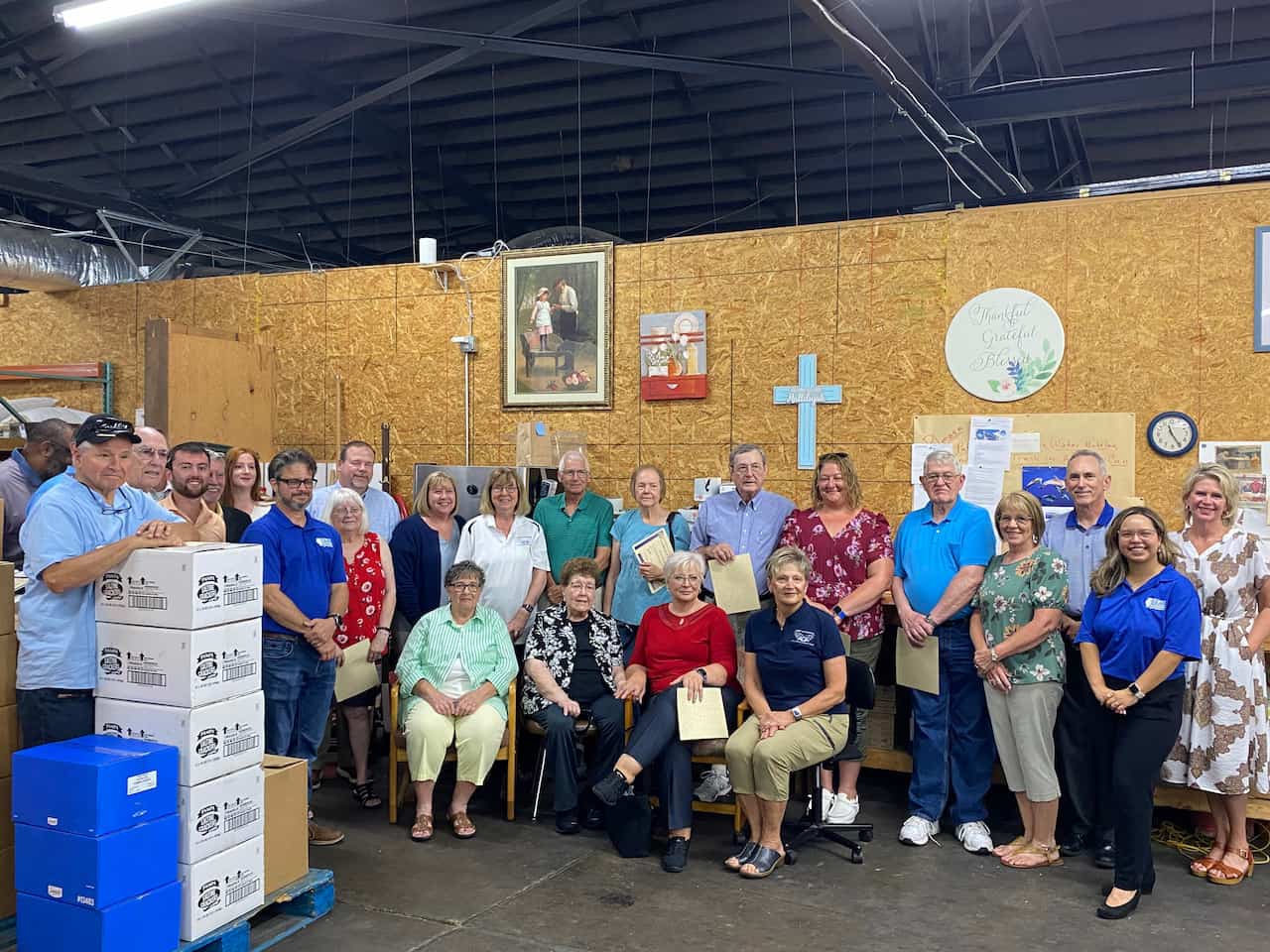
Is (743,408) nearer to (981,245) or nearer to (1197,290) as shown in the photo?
(981,245)

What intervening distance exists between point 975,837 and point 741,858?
38.5 inches

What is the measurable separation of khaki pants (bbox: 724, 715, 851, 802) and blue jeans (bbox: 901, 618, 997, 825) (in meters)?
0.46

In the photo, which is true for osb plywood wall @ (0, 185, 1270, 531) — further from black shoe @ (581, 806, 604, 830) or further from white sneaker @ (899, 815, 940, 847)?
black shoe @ (581, 806, 604, 830)

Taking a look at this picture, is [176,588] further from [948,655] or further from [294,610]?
[948,655]

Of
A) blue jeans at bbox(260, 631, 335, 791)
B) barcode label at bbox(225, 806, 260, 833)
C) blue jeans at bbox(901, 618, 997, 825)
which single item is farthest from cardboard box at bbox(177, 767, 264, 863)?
blue jeans at bbox(901, 618, 997, 825)

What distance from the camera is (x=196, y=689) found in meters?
2.97

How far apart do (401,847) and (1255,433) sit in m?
4.40

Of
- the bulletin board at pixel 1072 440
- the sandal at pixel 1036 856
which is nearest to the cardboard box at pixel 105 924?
the sandal at pixel 1036 856

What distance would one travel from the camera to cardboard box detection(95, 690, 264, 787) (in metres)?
2.97

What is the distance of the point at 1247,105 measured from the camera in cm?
688

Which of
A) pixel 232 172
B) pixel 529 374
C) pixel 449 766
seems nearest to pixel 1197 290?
pixel 529 374

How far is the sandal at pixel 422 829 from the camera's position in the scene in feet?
13.9

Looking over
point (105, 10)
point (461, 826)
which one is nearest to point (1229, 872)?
point (461, 826)

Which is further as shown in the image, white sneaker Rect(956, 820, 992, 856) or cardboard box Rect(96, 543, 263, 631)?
white sneaker Rect(956, 820, 992, 856)
